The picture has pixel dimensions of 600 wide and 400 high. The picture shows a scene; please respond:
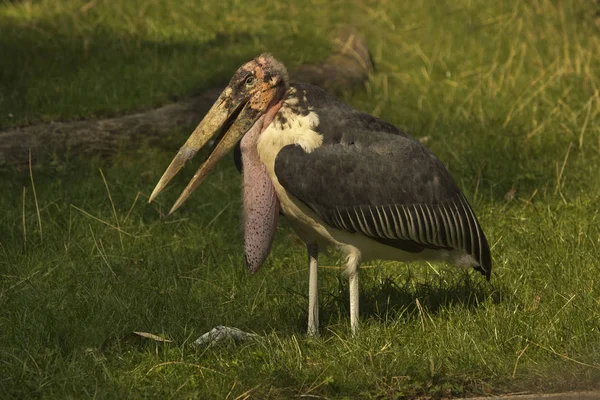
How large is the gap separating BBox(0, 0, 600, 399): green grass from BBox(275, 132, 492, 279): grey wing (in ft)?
1.39

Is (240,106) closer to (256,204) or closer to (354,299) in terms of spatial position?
(256,204)

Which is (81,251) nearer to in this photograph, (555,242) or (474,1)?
(555,242)

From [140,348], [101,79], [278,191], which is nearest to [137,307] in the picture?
[140,348]

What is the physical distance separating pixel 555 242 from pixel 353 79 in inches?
139

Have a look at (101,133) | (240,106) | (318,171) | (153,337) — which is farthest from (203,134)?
(101,133)

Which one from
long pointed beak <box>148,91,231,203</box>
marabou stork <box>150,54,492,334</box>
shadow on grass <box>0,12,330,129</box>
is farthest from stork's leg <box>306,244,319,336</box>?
shadow on grass <box>0,12,330,129</box>

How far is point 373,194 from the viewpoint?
17.9 feet

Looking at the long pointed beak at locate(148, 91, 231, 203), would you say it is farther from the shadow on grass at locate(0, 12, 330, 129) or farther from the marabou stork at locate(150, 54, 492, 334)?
the shadow on grass at locate(0, 12, 330, 129)

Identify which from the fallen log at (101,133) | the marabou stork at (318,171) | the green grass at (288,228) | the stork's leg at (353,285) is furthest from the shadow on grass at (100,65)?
the stork's leg at (353,285)

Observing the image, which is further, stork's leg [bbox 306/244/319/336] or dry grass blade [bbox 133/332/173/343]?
stork's leg [bbox 306/244/319/336]

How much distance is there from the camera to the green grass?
16.8ft

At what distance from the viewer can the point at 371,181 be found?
543 centimetres

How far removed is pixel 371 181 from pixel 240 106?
700mm

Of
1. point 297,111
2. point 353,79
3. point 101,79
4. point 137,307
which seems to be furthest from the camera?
point 353,79
